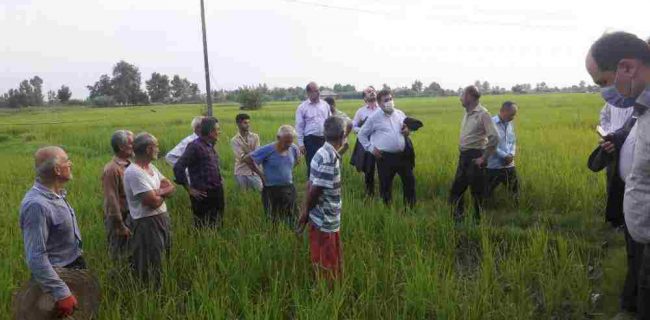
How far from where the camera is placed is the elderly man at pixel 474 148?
5082 mm

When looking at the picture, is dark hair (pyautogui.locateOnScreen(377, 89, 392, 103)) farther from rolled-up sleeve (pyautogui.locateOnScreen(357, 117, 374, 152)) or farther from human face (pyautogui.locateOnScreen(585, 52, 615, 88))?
human face (pyautogui.locateOnScreen(585, 52, 615, 88))

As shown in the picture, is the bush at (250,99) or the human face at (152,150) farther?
the bush at (250,99)

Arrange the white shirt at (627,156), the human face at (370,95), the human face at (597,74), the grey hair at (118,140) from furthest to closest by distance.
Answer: the human face at (370,95) < the grey hair at (118,140) < the white shirt at (627,156) < the human face at (597,74)

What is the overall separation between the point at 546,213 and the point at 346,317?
11.5 ft

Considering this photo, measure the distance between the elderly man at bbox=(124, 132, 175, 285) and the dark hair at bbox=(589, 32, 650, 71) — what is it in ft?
9.17

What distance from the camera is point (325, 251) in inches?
137

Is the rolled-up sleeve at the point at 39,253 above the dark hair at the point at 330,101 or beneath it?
beneath

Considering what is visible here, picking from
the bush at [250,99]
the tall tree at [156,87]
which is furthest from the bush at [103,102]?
the bush at [250,99]

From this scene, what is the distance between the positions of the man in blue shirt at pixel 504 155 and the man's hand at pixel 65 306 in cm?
468

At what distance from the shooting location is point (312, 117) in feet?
22.6

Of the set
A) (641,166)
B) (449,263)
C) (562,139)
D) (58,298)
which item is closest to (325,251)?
(449,263)

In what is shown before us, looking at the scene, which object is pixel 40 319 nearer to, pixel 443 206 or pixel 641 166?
pixel 641 166

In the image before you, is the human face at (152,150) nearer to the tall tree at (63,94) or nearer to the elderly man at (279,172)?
the elderly man at (279,172)

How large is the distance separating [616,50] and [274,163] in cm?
346
